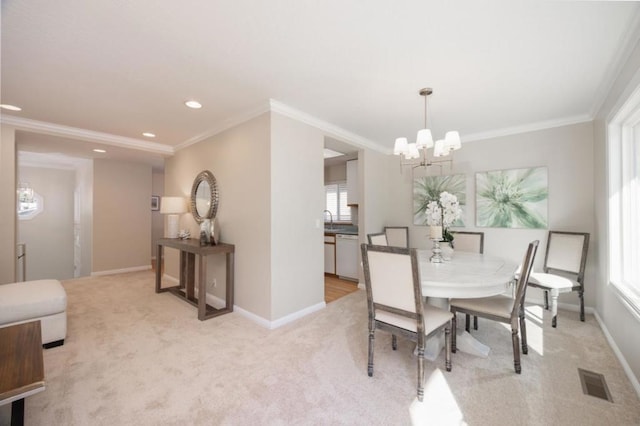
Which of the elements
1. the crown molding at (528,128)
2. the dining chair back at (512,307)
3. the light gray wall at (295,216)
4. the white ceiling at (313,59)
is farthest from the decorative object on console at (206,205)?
the crown molding at (528,128)

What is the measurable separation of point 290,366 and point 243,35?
242 centimetres

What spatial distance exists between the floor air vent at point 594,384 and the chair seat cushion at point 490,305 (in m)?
0.61

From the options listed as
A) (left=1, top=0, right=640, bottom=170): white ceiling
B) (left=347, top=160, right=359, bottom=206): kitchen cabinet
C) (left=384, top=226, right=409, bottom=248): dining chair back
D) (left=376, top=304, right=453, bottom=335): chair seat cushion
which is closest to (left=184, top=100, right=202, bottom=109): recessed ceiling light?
(left=1, top=0, right=640, bottom=170): white ceiling

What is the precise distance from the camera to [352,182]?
5.04m

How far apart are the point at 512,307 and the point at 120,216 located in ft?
22.0

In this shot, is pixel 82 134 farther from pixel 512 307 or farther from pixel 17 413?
pixel 512 307

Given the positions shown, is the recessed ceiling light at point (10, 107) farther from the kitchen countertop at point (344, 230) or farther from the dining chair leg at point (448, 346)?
the dining chair leg at point (448, 346)

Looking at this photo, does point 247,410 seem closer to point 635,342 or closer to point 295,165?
point 295,165

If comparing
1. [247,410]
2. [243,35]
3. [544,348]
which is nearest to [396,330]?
[247,410]

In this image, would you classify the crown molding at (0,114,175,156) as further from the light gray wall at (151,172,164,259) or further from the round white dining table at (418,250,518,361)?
the round white dining table at (418,250,518,361)

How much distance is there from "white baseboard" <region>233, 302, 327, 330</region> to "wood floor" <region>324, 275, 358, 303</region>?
0.44 metres

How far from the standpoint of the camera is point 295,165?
312 cm

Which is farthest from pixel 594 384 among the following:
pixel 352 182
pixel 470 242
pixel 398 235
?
pixel 352 182

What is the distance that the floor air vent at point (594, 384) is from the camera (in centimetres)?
178
